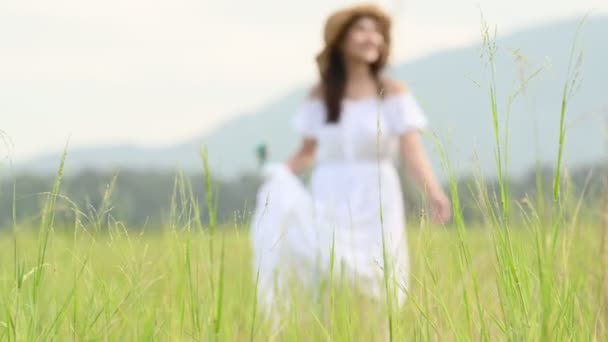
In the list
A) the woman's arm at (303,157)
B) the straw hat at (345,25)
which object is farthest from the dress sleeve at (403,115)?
the woman's arm at (303,157)

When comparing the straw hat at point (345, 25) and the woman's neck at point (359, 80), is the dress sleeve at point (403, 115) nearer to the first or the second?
the woman's neck at point (359, 80)

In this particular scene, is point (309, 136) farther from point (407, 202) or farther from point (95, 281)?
point (95, 281)

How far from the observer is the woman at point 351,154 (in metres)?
3.48

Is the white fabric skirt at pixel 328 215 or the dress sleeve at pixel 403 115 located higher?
the dress sleeve at pixel 403 115

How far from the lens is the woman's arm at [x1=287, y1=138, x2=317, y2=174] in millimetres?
4078

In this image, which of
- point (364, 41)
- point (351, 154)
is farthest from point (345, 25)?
point (351, 154)

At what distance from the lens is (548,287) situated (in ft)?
3.39

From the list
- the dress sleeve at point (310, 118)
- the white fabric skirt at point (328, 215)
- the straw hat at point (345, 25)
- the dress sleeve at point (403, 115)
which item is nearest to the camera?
the white fabric skirt at point (328, 215)

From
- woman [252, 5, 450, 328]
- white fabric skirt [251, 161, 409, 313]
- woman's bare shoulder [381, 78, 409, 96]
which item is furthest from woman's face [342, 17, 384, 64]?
white fabric skirt [251, 161, 409, 313]

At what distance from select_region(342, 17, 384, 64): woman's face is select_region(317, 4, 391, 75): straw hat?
0.08 ft

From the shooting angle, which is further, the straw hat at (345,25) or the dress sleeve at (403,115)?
the straw hat at (345,25)

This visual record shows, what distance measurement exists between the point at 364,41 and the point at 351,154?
514 millimetres

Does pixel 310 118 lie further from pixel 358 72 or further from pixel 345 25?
pixel 345 25

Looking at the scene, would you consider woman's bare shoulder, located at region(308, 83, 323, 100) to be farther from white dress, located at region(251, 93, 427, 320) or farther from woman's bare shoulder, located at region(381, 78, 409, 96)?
woman's bare shoulder, located at region(381, 78, 409, 96)
